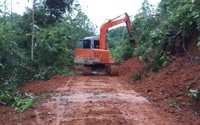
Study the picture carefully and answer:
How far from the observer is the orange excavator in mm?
16047

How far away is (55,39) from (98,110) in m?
11.3

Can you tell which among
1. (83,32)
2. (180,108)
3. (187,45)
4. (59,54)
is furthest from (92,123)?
(83,32)

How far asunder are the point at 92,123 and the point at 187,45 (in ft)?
20.4

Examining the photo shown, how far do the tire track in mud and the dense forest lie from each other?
1.02 m

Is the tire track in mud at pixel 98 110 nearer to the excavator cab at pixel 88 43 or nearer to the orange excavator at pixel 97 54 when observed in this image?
the orange excavator at pixel 97 54

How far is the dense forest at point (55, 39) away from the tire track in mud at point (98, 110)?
1024 millimetres

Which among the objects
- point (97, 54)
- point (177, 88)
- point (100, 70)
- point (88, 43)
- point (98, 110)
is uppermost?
point (88, 43)

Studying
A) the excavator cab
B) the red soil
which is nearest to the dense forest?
the red soil

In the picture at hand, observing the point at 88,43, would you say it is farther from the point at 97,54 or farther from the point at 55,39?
the point at 55,39

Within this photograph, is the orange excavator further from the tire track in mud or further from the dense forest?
the tire track in mud

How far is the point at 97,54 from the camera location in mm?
16031

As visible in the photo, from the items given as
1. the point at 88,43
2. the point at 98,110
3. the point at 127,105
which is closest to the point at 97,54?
the point at 88,43

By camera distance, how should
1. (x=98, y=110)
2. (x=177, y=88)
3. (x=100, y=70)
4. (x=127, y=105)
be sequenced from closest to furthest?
(x=98, y=110)
(x=127, y=105)
(x=177, y=88)
(x=100, y=70)

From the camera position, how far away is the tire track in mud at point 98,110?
609cm
